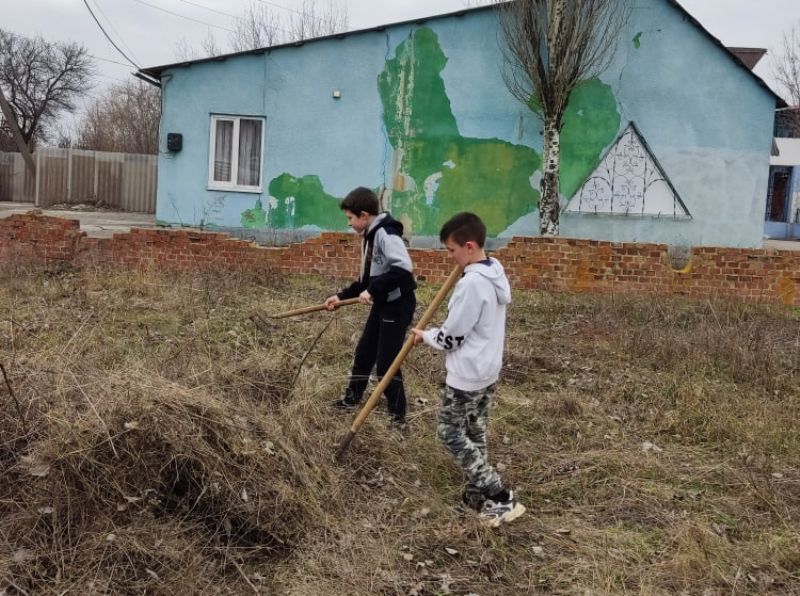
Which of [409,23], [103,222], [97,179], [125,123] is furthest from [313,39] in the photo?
[125,123]

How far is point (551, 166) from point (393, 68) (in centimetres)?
337

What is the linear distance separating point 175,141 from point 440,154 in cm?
480

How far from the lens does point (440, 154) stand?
13.4m

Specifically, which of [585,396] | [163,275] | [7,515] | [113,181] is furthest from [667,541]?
[113,181]

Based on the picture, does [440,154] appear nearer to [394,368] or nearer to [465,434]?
[394,368]

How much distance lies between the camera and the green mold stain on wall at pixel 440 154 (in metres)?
13.3

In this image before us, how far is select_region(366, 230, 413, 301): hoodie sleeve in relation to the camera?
461cm

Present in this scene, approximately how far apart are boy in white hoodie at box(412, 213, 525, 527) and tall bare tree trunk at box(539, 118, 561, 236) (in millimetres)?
9343

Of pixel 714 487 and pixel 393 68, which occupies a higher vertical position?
pixel 393 68

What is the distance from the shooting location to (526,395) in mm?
5758

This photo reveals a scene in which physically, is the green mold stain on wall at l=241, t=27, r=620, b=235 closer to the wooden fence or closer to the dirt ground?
the dirt ground

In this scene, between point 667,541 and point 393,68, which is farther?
point 393,68

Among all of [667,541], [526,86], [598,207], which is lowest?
[667,541]

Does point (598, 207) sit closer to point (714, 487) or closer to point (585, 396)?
point (585, 396)
